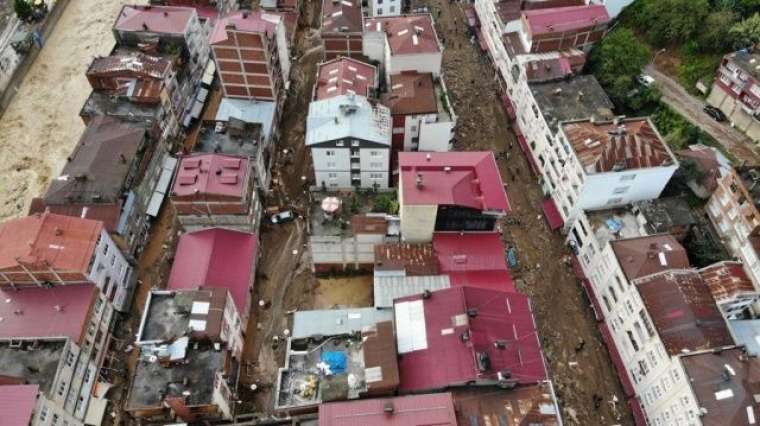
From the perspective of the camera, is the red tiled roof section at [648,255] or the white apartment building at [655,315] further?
the red tiled roof section at [648,255]

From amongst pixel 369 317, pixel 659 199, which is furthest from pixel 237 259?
pixel 659 199

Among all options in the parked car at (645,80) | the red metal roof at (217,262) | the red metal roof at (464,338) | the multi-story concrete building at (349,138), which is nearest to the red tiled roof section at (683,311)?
the red metal roof at (464,338)

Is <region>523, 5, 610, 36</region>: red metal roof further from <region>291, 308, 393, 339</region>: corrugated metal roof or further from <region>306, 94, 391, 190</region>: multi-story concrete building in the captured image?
<region>291, 308, 393, 339</region>: corrugated metal roof

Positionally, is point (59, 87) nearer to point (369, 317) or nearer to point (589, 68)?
point (369, 317)

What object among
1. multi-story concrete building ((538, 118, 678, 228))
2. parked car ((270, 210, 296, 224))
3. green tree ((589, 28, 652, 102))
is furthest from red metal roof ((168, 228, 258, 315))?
green tree ((589, 28, 652, 102))

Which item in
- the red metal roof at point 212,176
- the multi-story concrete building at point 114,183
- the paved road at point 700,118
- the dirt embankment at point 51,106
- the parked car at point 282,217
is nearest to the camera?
the red metal roof at point 212,176

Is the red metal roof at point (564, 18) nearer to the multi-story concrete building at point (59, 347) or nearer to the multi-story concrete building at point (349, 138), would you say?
the multi-story concrete building at point (349, 138)
